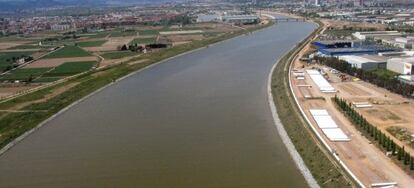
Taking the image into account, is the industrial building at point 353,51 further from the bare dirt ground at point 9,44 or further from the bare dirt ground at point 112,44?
the bare dirt ground at point 9,44

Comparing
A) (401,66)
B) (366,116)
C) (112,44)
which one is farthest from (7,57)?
(366,116)

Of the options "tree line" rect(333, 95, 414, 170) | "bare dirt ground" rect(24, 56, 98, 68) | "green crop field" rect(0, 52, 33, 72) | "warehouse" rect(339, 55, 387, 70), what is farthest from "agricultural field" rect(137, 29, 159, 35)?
"tree line" rect(333, 95, 414, 170)

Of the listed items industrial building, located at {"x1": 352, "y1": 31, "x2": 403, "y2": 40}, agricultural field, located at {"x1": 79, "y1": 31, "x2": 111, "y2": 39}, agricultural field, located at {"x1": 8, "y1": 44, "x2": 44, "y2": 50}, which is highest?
industrial building, located at {"x1": 352, "y1": 31, "x2": 403, "y2": 40}

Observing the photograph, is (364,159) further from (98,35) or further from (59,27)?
(59,27)

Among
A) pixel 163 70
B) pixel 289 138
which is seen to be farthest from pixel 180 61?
pixel 289 138

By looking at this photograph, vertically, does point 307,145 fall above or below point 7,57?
below

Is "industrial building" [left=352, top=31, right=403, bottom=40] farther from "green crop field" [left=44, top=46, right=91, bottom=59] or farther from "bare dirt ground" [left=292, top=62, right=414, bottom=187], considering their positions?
"bare dirt ground" [left=292, top=62, right=414, bottom=187]

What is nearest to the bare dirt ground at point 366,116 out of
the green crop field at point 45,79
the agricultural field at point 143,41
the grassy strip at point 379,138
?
the grassy strip at point 379,138
